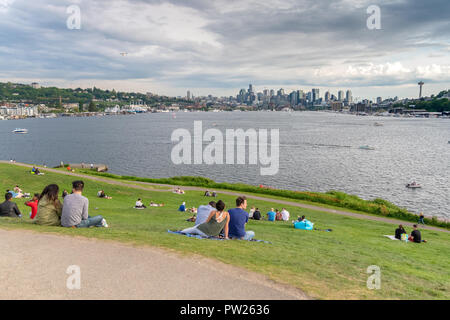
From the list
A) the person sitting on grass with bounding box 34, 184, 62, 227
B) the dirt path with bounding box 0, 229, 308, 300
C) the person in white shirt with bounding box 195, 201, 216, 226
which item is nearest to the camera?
the dirt path with bounding box 0, 229, 308, 300

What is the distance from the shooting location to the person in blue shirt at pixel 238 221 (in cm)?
1186

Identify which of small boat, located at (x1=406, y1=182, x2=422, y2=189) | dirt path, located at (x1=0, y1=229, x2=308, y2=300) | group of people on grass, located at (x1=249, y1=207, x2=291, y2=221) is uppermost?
dirt path, located at (x1=0, y1=229, x2=308, y2=300)

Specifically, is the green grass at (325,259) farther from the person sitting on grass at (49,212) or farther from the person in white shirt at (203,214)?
the person in white shirt at (203,214)

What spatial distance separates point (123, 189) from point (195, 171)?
34.0 metres

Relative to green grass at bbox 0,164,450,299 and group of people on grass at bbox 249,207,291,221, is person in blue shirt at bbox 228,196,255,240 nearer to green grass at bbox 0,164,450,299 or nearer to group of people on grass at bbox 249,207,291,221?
green grass at bbox 0,164,450,299

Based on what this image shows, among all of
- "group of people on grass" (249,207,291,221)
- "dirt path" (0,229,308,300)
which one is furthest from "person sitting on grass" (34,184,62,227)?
"group of people on grass" (249,207,291,221)

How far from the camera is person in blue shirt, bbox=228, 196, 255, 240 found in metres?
11.9

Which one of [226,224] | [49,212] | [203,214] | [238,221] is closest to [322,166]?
[203,214]

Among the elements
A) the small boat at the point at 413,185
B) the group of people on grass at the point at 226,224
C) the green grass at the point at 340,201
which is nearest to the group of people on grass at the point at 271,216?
the group of people on grass at the point at 226,224

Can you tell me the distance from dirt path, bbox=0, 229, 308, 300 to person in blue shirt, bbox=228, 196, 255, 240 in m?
3.04

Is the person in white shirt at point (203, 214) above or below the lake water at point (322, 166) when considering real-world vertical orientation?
above

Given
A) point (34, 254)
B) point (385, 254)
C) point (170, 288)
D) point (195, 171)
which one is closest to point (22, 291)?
point (34, 254)

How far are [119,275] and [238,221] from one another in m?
5.06

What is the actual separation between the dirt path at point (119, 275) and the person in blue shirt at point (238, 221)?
3036 mm
